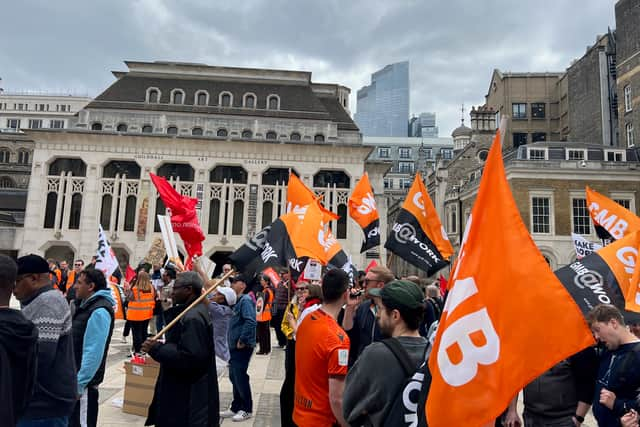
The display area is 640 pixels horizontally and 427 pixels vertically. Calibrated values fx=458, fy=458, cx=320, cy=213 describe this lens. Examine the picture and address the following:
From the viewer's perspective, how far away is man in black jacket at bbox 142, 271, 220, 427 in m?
4.36

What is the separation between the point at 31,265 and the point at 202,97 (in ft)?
131

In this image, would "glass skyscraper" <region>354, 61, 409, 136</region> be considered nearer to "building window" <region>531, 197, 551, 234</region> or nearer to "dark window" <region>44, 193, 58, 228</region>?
"dark window" <region>44, 193, 58, 228</region>

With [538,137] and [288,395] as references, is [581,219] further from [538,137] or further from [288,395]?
[288,395]

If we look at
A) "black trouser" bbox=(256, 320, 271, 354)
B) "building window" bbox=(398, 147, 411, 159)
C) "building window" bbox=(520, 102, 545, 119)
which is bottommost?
"black trouser" bbox=(256, 320, 271, 354)

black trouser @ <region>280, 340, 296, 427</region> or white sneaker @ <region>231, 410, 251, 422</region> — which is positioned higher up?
black trouser @ <region>280, 340, 296, 427</region>

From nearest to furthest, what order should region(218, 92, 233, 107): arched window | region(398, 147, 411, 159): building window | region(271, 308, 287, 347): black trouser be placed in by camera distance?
region(271, 308, 287, 347): black trouser, region(218, 92, 233, 107): arched window, region(398, 147, 411, 159): building window

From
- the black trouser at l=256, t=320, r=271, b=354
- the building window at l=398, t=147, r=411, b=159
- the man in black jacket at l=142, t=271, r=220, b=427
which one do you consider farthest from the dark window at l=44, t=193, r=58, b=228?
the building window at l=398, t=147, r=411, b=159

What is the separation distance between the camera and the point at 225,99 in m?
41.6

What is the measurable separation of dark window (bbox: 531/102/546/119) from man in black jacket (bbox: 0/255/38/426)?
4909 cm

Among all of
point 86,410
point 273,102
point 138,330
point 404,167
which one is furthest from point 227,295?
point 404,167

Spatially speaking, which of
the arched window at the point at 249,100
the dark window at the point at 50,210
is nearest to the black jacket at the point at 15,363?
the dark window at the point at 50,210

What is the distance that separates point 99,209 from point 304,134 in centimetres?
1753

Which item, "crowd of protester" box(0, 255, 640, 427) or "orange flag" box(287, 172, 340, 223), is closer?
"crowd of protester" box(0, 255, 640, 427)

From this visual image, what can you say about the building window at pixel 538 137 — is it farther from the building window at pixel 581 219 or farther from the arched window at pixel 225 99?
the arched window at pixel 225 99
